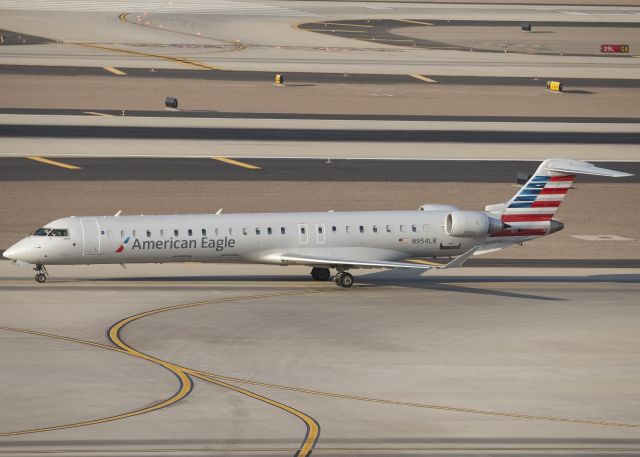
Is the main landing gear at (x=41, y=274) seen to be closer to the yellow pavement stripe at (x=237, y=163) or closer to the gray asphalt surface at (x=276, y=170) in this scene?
the gray asphalt surface at (x=276, y=170)

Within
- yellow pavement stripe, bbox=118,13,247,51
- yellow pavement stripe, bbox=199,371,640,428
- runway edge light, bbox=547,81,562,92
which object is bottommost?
yellow pavement stripe, bbox=199,371,640,428

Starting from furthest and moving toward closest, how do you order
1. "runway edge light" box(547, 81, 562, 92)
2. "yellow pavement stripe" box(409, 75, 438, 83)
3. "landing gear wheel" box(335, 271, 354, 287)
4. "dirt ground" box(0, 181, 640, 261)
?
"yellow pavement stripe" box(409, 75, 438, 83)
"runway edge light" box(547, 81, 562, 92)
"dirt ground" box(0, 181, 640, 261)
"landing gear wheel" box(335, 271, 354, 287)

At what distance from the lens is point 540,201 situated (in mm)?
57156

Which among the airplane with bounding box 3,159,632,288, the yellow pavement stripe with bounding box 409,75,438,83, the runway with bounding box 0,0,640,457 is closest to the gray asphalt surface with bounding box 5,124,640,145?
the runway with bounding box 0,0,640,457

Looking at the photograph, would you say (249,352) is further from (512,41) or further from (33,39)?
(512,41)

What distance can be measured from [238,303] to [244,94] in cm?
5964

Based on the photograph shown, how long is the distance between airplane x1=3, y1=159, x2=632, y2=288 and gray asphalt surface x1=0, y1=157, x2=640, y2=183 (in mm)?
22775

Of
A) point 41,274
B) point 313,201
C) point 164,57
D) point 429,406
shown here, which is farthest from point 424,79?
point 429,406

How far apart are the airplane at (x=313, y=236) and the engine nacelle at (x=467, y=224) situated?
0.04 meters

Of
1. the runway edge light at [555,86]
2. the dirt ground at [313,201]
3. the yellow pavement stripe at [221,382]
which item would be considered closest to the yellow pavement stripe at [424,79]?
the runway edge light at [555,86]

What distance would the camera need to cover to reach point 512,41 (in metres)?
149

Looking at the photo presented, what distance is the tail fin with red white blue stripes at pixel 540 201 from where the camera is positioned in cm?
5678

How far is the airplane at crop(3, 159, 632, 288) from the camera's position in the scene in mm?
52594

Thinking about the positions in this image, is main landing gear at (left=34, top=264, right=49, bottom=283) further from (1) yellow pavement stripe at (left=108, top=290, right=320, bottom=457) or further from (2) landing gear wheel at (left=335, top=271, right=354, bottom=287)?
(2) landing gear wheel at (left=335, top=271, right=354, bottom=287)
